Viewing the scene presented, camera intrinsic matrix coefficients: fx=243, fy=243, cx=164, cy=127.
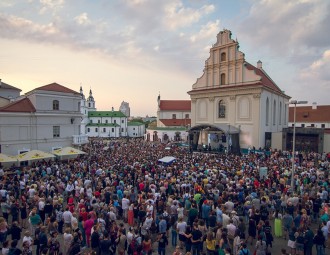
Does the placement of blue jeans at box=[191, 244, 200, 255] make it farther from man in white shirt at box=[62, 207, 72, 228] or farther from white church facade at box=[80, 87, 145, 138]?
white church facade at box=[80, 87, 145, 138]

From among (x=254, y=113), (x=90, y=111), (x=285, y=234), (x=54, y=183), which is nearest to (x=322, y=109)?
(x=254, y=113)

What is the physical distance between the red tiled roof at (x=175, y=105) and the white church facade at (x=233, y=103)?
123ft

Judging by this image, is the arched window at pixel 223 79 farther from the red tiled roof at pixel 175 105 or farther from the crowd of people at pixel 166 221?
the red tiled roof at pixel 175 105

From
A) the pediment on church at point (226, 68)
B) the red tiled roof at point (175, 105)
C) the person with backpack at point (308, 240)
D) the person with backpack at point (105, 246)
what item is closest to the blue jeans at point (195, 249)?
the person with backpack at point (105, 246)

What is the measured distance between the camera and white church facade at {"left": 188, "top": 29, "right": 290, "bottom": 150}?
3694 cm

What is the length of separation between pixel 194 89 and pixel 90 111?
221ft

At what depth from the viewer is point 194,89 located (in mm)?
44125

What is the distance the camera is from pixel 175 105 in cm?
8344

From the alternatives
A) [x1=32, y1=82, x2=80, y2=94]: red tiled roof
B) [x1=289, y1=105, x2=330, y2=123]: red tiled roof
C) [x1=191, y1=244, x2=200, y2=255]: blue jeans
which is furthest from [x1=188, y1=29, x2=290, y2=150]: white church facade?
[x1=191, y1=244, x2=200, y2=255]: blue jeans

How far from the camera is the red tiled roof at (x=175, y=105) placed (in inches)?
3231

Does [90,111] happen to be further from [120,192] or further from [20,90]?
[120,192]

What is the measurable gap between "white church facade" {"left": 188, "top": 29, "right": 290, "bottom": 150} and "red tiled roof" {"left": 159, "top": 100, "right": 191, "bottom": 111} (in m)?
37.6

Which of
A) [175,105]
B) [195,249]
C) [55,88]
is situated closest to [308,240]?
[195,249]

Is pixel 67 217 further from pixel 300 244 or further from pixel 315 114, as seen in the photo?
pixel 315 114
